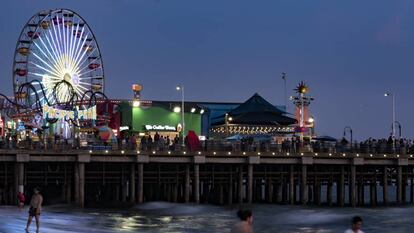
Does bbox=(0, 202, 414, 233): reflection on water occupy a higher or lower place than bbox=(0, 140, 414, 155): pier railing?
lower

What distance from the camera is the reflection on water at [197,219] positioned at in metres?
33.2

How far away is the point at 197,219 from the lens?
1594 inches

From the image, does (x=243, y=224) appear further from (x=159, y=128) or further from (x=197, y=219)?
(x=159, y=128)

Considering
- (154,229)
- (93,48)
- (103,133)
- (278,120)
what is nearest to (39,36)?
(93,48)

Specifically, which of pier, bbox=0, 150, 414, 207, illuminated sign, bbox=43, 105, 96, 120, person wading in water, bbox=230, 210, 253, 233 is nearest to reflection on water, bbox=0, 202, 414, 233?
pier, bbox=0, 150, 414, 207

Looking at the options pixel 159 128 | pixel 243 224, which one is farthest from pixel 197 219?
pixel 159 128

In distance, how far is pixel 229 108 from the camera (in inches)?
3684

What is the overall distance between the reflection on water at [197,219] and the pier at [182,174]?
2016 mm

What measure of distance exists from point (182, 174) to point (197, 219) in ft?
37.5

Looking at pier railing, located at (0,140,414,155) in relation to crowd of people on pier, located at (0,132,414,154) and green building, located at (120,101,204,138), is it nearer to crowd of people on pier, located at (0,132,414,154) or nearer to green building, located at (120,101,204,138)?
crowd of people on pier, located at (0,132,414,154)

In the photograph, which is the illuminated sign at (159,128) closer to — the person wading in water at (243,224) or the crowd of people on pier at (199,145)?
the crowd of people on pier at (199,145)

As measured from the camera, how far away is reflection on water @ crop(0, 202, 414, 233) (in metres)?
33.2

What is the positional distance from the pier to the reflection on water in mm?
2016

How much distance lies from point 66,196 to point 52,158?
264 centimetres
